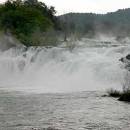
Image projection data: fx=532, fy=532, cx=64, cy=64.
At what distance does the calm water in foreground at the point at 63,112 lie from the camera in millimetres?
20766

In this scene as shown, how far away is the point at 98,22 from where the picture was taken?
454 ft

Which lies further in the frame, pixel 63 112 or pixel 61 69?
pixel 61 69

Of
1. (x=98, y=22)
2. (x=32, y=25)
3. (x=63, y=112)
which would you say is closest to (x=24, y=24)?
(x=32, y=25)

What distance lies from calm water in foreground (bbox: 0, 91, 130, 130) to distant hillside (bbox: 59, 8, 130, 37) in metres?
82.7

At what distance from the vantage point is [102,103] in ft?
86.6

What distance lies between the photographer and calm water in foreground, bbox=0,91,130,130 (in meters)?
20.8

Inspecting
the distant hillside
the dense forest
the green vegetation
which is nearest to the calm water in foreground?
the dense forest

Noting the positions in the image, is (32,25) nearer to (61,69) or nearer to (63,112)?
(61,69)

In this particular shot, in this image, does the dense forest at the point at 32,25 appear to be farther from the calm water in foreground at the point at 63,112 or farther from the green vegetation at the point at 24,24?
the calm water in foreground at the point at 63,112

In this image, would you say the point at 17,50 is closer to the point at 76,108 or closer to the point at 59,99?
the point at 59,99

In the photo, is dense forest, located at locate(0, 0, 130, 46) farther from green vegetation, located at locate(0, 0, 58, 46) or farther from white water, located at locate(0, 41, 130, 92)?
white water, located at locate(0, 41, 130, 92)

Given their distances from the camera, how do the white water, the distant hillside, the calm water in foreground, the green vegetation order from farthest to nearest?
the distant hillside → the green vegetation → the white water → the calm water in foreground

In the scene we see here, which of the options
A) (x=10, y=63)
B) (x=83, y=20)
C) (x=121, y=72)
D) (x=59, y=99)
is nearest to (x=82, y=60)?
(x=121, y=72)

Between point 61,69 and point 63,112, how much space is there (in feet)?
66.6
